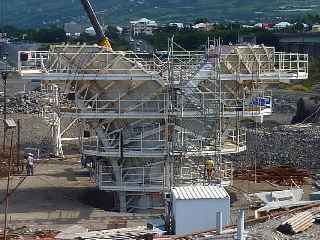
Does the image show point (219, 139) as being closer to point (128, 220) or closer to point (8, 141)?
point (128, 220)

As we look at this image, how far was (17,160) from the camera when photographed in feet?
146

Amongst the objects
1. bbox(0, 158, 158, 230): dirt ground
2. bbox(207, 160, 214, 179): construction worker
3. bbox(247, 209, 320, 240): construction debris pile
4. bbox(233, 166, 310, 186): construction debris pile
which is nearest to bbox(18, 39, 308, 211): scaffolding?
bbox(207, 160, 214, 179): construction worker

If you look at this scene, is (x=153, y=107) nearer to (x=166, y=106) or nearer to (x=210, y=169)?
(x=166, y=106)

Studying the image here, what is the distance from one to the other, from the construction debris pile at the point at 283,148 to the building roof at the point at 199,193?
14685 millimetres

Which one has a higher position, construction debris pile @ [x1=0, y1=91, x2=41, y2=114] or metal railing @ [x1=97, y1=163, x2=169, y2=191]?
construction debris pile @ [x1=0, y1=91, x2=41, y2=114]

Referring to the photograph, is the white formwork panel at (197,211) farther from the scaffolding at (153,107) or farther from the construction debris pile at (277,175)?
the construction debris pile at (277,175)

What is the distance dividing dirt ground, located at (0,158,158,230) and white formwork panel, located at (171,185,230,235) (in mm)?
2994

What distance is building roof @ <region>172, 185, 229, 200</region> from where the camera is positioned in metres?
28.8

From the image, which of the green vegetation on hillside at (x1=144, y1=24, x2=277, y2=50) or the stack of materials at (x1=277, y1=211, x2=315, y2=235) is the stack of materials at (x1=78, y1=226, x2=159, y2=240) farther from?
the green vegetation on hillside at (x1=144, y1=24, x2=277, y2=50)

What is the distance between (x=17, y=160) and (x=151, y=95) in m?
12.2

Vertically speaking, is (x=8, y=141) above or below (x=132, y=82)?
below

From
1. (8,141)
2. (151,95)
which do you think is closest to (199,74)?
(151,95)

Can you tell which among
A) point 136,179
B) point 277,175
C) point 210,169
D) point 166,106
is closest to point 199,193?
point 210,169

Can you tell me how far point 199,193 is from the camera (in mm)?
29281
